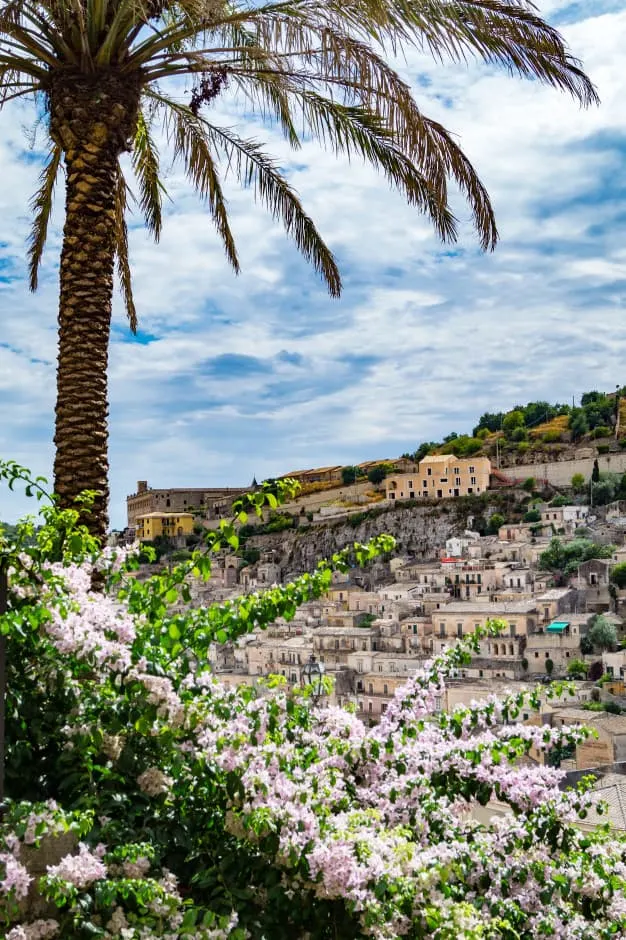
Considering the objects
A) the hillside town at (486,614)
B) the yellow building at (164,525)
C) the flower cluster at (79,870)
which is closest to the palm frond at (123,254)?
the flower cluster at (79,870)

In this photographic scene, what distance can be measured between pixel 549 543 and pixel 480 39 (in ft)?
183

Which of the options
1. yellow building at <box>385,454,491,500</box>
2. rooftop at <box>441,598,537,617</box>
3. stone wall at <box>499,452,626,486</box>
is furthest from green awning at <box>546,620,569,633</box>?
yellow building at <box>385,454,491,500</box>

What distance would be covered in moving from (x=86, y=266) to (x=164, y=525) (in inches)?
3354

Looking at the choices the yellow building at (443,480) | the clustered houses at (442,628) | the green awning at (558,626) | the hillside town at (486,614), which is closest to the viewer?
the hillside town at (486,614)

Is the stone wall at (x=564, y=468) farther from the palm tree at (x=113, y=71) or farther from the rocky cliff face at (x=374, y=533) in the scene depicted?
the palm tree at (x=113, y=71)

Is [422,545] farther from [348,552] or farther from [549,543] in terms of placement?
[348,552]

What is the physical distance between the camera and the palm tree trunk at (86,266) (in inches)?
201

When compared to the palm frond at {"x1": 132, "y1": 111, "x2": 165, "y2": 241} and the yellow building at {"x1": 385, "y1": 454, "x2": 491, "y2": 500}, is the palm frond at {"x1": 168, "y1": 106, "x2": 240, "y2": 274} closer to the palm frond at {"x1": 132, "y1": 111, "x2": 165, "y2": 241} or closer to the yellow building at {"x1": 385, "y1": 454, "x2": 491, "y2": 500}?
the palm frond at {"x1": 132, "y1": 111, "x2": 165, "y2": 241}

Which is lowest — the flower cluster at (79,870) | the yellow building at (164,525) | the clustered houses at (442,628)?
the clustered houses at (442,628)

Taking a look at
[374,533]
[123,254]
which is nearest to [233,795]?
[123,254]

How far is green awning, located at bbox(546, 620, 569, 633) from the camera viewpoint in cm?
4097

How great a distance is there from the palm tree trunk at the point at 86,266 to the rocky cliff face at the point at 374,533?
68.0 meters

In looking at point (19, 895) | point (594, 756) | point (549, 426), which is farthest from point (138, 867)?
point (549, 426)

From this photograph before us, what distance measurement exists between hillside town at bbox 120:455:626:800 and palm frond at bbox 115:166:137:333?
1235cm
